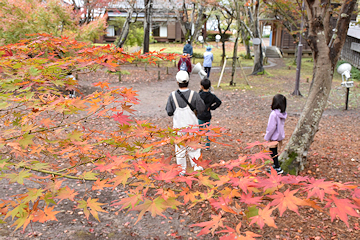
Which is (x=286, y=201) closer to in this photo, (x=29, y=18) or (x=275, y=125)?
(x=275, y=125)

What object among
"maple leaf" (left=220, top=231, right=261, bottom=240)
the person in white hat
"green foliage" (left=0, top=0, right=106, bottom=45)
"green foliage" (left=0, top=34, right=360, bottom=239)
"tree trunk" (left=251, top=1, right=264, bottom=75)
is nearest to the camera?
"maple leaf" (left=220, top=231, right=261, bottom=240)

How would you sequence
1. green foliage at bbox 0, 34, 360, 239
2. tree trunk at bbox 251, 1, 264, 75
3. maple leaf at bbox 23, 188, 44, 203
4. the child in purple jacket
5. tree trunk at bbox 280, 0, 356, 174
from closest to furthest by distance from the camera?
green foliage at bbox 0, 34, 360, 239
maple leaf at bbox 23, 188, 44, 203
the child in purple jacket
tree trunk at bbox 280, 0, 356, 174
tree trunk at bbox 251, 1, 264, 75

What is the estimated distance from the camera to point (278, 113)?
463cm

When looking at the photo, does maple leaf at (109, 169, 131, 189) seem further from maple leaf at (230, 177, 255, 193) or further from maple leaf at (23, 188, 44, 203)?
maple leaf at (230, 177, 255, 193)

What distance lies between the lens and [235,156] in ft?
19.3

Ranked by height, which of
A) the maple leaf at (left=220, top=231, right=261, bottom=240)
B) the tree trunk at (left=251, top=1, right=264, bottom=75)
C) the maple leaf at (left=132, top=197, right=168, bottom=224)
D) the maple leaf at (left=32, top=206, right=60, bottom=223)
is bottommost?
the maple leaf at (left=32, top=206, right=60, bottom=223)

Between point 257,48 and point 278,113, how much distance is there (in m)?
12.7

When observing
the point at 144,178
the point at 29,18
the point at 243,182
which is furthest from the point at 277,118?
the point at 29,18

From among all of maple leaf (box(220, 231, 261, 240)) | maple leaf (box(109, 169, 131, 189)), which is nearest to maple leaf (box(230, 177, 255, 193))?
maple leaf (box(220, 231, 261, 240))

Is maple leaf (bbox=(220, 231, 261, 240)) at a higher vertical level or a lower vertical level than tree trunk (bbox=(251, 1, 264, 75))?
lower

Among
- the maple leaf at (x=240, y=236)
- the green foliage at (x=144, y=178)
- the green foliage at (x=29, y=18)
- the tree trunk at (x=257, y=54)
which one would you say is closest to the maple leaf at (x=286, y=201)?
the green foliage at (x=144, y=178)

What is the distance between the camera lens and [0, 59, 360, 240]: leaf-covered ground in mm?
3670

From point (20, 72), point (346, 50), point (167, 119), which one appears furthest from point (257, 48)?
point (20, 72)

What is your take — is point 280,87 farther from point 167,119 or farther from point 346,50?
point 346,50
